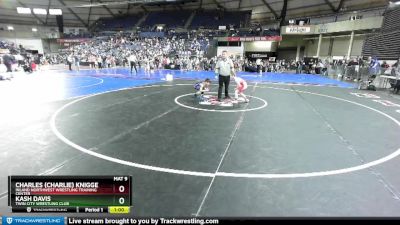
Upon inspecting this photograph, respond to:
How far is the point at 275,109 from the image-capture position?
893 cm

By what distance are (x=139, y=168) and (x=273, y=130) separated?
11.6 ft

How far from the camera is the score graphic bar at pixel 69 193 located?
251 centimetres

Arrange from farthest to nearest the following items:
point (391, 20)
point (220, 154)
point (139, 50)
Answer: point (139, 50) < point (391, 20) < point (220, 154)

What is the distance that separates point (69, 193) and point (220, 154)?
283 centimetres

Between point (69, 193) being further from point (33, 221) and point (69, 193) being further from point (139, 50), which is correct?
point (139, 50)

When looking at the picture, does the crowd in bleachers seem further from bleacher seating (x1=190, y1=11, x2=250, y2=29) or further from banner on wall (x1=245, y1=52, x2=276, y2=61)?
banner on wall (x1=245, y1=52, x2=276, y2=61)

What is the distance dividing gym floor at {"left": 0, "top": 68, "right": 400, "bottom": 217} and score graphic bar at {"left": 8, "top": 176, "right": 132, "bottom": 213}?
56 cm

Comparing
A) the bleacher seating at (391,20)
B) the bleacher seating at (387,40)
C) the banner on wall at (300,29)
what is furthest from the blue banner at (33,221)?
the banner on wall at (300,29)

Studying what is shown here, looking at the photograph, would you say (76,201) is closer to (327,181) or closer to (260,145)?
(327,181)

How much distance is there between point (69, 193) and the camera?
255 centimetres

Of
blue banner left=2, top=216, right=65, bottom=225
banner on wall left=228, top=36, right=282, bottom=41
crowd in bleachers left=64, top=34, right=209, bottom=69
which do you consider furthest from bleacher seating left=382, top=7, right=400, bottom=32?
blue banner left=2, top=216, right=65, bottom=225

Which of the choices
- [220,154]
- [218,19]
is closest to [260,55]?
[218,19]

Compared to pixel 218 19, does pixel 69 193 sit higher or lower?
lower

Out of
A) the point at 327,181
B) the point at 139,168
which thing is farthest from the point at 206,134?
the point at 327,181
